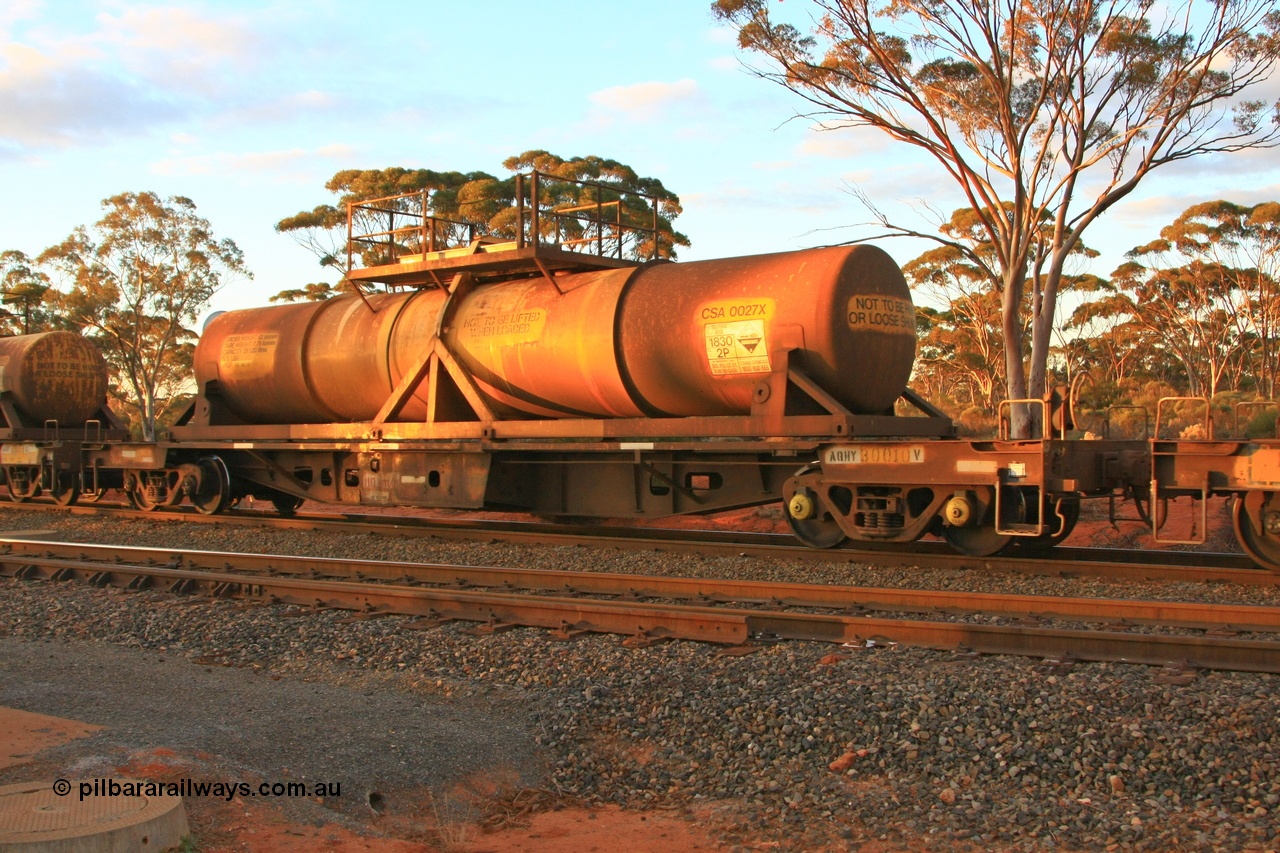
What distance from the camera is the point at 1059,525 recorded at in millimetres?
10273

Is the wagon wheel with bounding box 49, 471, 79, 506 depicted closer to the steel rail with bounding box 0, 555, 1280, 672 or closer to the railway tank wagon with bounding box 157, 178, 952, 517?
the railway tank wagon with bounding box 157, 178, 952, 517

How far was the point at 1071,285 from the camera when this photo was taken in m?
50.1

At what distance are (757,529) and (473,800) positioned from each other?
1152cm

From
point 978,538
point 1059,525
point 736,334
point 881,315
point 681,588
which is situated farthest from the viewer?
point 736,334

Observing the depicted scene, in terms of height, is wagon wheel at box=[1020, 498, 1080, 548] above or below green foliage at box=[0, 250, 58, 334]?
below

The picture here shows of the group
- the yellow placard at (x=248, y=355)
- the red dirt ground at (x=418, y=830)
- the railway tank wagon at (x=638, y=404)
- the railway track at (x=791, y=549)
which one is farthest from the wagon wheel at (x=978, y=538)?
the yellow placard at (x=248, y=355)

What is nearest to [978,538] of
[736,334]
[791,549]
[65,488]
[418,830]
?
[791,549]

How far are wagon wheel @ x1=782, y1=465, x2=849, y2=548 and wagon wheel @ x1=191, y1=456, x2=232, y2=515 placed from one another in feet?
30.1

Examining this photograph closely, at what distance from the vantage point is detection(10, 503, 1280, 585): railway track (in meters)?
9.53

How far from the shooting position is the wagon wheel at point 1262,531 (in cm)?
921

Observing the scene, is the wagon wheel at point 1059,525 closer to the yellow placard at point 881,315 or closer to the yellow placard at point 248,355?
the yellow placard at point 881,315

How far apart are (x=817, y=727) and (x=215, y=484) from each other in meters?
13.1

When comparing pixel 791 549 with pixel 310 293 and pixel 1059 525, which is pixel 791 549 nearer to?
pixel 1059 525

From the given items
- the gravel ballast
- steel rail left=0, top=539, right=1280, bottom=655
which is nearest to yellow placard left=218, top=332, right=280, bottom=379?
steel rail left=0, top=539, right=1280, bottom=655
